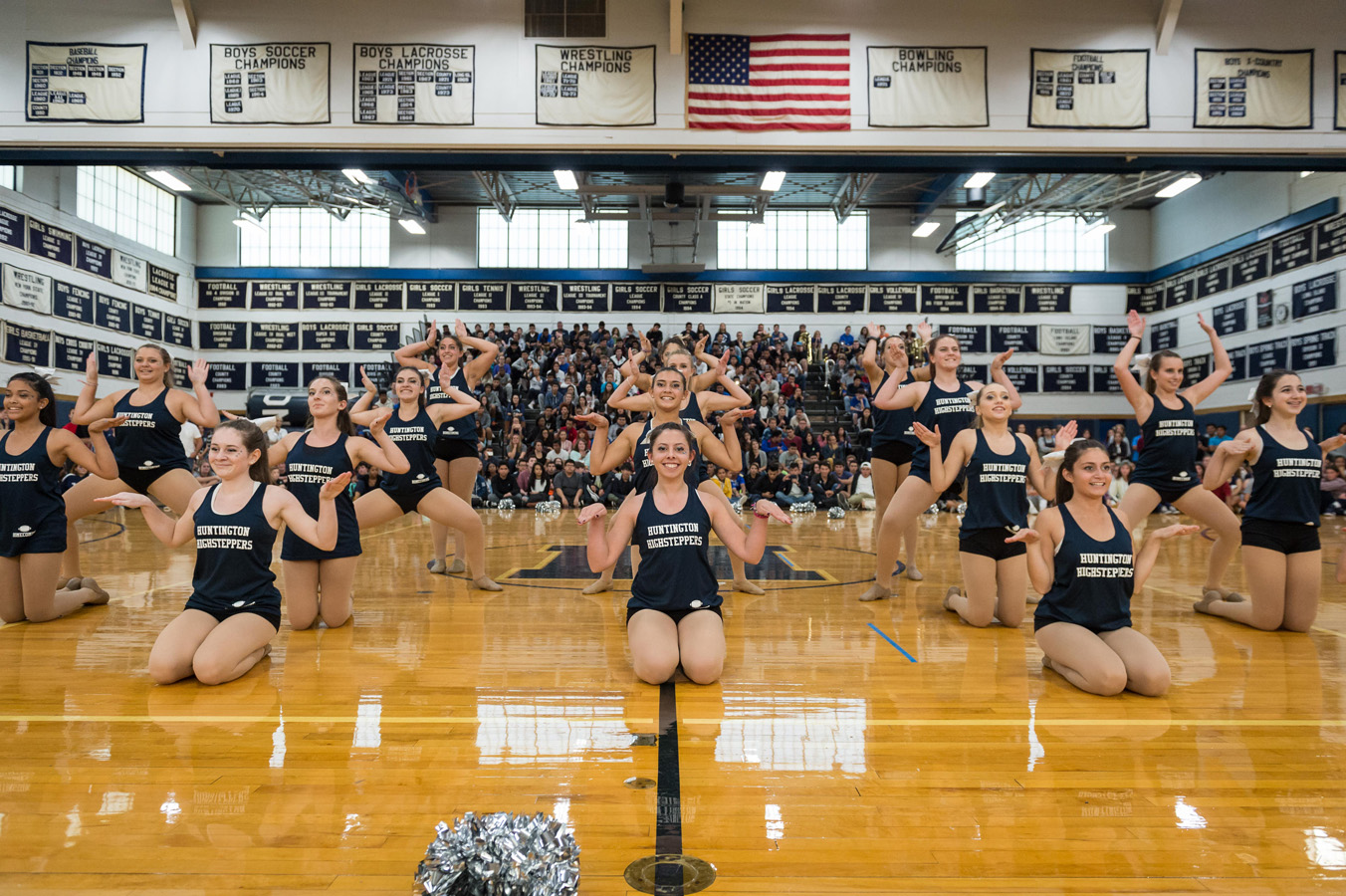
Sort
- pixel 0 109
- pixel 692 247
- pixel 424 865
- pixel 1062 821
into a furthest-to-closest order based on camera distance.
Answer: pixel 692 247
pixel 0 109
pixel 1062 821
pixel 424 865

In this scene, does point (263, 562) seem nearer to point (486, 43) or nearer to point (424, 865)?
point (424, 865)

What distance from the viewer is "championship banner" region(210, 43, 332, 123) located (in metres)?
7.75

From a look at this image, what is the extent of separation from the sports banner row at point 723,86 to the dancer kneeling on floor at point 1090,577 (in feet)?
16.1

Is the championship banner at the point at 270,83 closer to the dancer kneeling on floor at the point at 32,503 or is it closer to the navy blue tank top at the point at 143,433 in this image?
the navy blue tank top at the point at 143,433

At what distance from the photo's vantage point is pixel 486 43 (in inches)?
311

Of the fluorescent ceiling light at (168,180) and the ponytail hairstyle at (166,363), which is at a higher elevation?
the fluorescent ceiling light at (168,180)

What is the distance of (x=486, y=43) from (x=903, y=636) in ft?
22.3

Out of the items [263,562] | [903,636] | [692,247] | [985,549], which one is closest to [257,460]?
[263,562]

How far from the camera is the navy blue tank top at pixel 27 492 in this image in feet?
17.8

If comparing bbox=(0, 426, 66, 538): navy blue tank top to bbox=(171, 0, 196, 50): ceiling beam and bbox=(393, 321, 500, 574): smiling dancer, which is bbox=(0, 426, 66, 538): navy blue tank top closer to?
bbox=(393, 321, 500, 574): smiling dancer

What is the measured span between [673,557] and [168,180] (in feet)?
83.4

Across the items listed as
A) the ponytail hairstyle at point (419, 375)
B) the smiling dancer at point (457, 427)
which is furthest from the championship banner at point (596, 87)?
the ponytail hairstyle at point (419, 375)

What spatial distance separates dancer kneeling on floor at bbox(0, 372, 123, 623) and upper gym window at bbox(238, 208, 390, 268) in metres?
21.6

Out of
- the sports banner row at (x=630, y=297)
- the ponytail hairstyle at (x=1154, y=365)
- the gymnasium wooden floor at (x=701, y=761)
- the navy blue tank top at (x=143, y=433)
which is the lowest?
the gymnasium wooden floor at (x=701, y=761)
